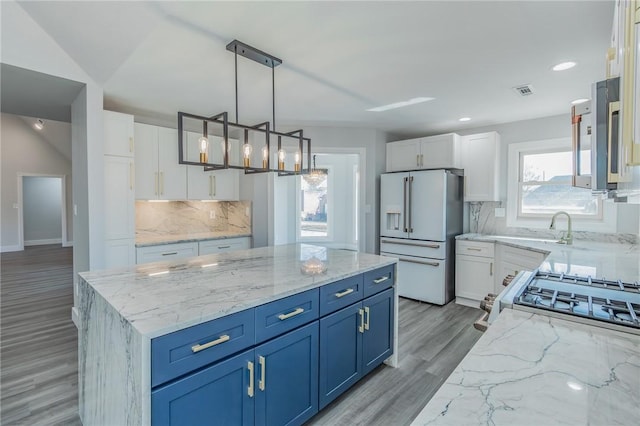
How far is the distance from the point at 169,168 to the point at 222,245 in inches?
46.5

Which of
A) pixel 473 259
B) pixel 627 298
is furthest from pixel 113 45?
pixel 473 259

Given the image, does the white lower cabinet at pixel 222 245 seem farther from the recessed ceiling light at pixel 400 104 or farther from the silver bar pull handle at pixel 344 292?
the silver bar pull handle at pixel 344 292

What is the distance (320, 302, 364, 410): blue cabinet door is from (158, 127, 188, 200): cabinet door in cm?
291

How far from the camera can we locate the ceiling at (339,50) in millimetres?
1800

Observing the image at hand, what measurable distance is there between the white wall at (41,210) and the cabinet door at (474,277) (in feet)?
35.9

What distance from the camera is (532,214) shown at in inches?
156

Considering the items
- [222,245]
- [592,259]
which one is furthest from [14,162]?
[592,259]

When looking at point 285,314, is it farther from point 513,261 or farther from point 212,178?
point 212,178

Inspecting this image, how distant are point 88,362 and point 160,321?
0.88 m

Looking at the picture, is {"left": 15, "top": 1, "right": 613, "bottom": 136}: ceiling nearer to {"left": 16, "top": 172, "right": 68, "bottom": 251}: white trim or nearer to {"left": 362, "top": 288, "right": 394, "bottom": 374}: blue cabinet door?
{"left": 362, "top": 288, "right": 394, "bottom": 374}: blue cabinet door

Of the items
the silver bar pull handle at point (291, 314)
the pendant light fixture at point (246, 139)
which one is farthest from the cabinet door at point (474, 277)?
the silver bar pull handle at point (291, 314)

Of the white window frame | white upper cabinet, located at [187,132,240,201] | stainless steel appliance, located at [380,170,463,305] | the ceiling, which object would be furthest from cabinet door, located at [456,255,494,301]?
white upper cabinet, located at [187,132,240,201]

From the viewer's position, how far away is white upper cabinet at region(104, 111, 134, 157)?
10.6 feet

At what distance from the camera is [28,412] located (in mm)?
1994
